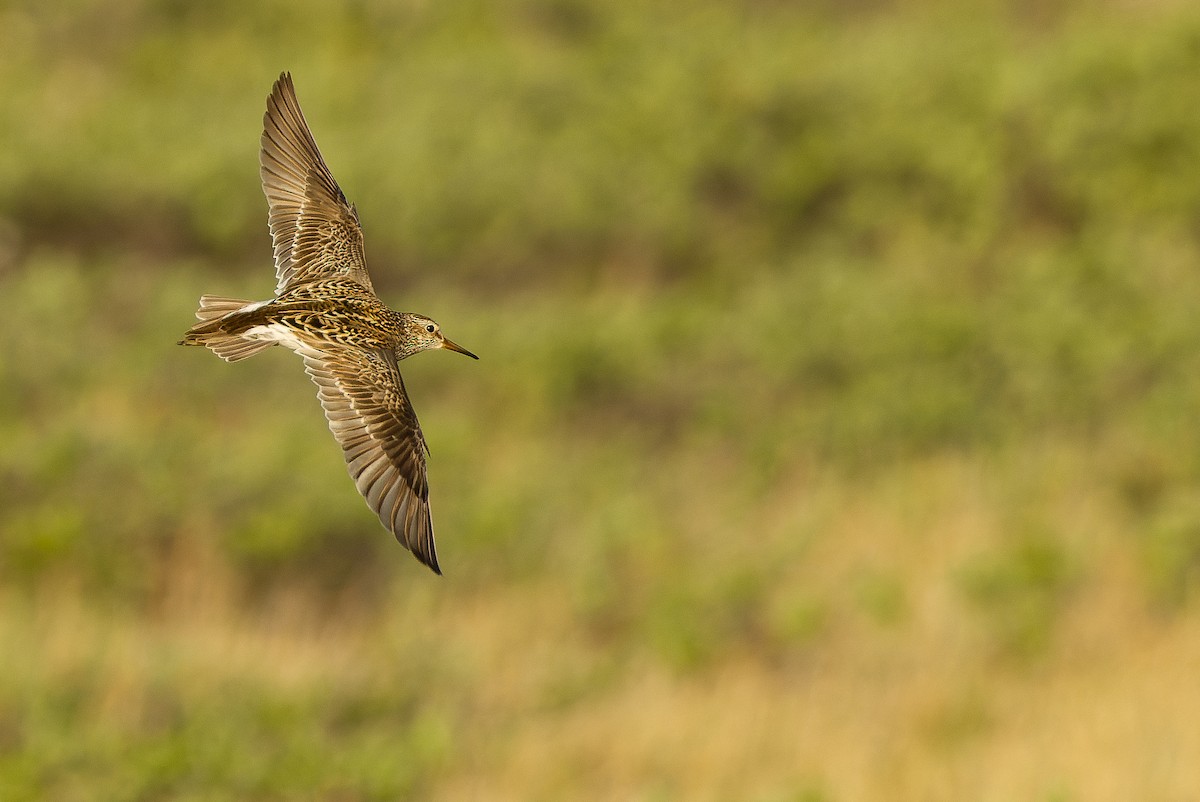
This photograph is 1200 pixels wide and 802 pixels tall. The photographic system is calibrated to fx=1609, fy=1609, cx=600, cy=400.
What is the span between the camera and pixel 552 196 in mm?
14758

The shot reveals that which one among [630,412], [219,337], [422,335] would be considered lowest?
[219,337]

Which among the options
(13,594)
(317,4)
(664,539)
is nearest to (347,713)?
(13,594)

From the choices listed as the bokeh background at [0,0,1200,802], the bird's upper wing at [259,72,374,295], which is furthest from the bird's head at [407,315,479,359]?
the bokeh background at [0,0,1200,802]

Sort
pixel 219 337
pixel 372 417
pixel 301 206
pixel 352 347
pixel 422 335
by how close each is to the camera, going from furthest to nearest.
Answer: pixel 301 206, pixel 422 335, pixel 372 417, pixel 352 347, pixel 219 337

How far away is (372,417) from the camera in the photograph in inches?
160

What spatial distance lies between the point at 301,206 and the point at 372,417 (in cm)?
90

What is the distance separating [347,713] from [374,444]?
4.04 meters

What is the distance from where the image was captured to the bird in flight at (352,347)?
3775 millimetres

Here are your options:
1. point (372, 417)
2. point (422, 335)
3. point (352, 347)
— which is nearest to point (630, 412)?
point (422, 335)

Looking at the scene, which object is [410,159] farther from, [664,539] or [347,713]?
[347,713]

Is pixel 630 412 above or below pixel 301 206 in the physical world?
above

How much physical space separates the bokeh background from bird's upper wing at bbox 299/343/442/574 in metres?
3.24

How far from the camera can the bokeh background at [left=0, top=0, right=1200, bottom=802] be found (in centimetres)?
780

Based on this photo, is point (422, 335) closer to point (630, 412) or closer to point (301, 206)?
point (301, 206)
